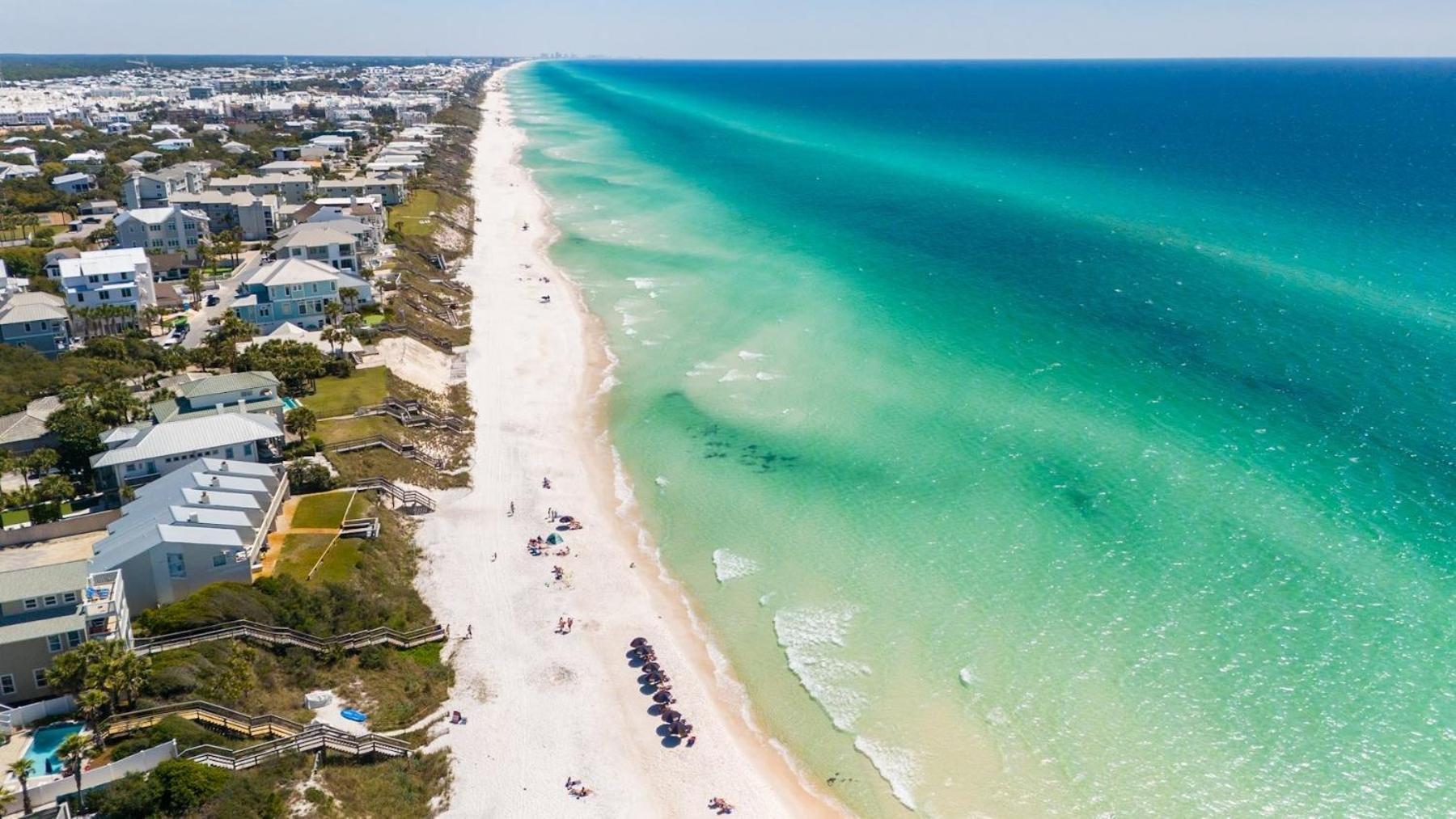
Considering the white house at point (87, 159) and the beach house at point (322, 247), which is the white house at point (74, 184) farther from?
the beach house at point (322, 247)

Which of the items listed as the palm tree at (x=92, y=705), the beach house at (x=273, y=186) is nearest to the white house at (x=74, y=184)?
the beach house at (x=273, y=186)

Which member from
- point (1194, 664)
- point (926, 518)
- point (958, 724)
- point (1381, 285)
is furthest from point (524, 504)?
point (1381, 285)

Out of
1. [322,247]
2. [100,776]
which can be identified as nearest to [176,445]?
[100,776]

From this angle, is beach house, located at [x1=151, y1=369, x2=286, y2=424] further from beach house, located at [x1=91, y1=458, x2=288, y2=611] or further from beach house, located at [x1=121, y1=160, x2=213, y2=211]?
beach house, located at [x1=121, y1=160, x2=213, y2=211]

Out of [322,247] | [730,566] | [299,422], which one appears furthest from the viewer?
[322,247]

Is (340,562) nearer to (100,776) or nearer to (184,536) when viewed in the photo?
(184,536)

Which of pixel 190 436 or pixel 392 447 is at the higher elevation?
pixel 190 436
